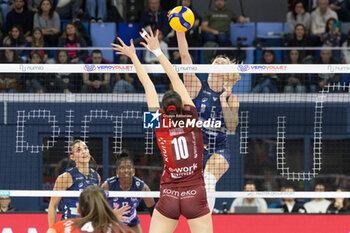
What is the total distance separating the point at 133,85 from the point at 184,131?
7.26 meters

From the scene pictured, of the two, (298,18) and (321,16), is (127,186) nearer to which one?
(298,18)

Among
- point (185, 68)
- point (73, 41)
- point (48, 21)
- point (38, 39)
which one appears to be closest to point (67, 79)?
point (73, 41)

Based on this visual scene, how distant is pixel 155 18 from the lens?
1575 centimetres

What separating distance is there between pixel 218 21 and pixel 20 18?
4300 mm

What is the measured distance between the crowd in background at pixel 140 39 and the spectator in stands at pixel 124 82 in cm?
2

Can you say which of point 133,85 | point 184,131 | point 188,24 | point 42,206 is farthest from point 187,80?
point 42,206

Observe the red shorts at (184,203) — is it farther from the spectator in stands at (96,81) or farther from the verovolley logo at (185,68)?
the spectator in stands at (96,81)

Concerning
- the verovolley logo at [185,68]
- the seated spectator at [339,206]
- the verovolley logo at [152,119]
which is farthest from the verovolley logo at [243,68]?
the seated spectator at [339,206]

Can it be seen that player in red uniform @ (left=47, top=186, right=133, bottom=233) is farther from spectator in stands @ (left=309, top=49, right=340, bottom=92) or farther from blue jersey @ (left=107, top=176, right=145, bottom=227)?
spectator in stands @ (left=309, top=49, right=340, bottom=92)

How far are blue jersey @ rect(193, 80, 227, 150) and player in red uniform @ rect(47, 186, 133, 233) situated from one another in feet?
11.5

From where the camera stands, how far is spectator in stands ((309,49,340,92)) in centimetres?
1486

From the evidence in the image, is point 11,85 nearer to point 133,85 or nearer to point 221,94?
point 133,85

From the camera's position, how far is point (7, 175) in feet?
49.3

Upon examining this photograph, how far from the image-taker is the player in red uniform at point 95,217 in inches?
241
